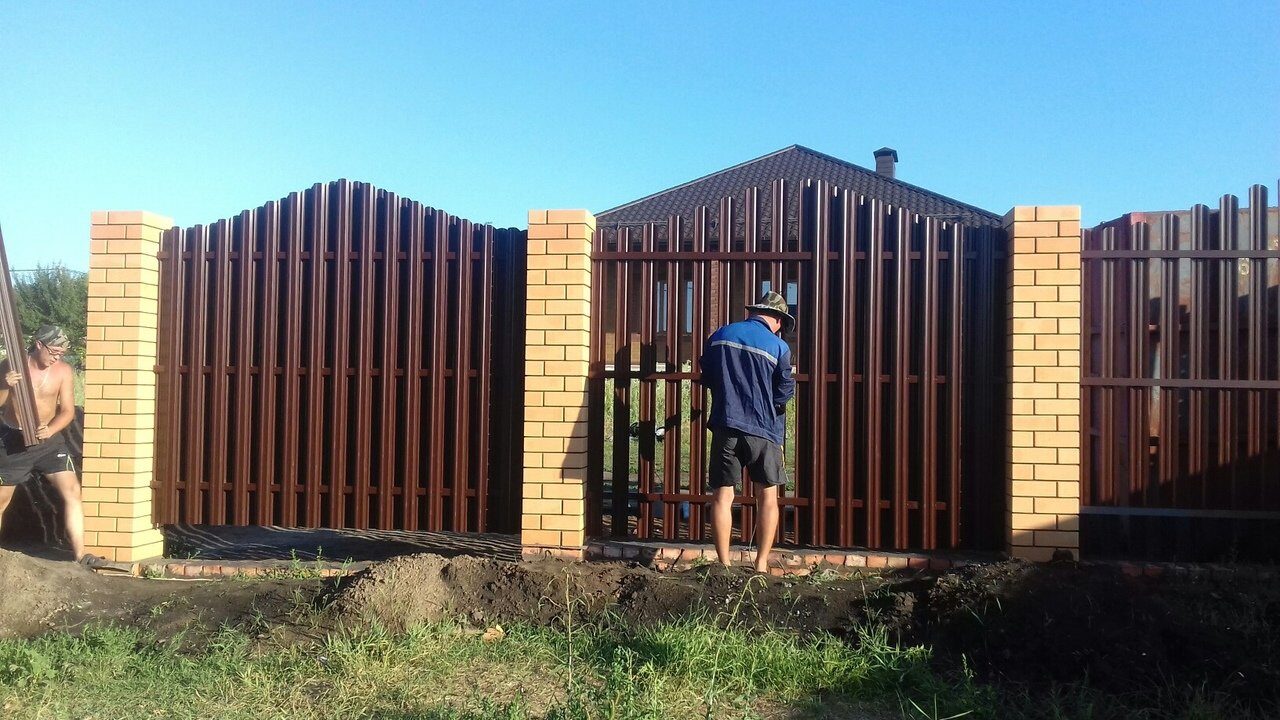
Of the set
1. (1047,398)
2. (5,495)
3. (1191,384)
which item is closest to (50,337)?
(5,495)

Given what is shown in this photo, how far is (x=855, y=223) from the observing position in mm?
4746

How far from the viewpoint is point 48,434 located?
16.7 feet

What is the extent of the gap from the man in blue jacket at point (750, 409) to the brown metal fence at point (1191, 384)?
1735 millimetres

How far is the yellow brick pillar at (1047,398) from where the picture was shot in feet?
14.7

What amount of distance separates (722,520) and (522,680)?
1565 millimetres

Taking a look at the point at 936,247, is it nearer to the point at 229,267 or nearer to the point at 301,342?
the point at 301,342

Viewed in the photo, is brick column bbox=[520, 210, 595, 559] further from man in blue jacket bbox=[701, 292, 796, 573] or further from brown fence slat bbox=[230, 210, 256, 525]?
brown fence slat bbox=[230, 210, 256, 525]

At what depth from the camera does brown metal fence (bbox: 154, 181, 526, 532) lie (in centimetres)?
493

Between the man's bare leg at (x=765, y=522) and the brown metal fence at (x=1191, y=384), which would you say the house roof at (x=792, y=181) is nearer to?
the brown metal fence at (x=1191, y=384)

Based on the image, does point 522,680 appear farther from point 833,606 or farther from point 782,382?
point 782,382

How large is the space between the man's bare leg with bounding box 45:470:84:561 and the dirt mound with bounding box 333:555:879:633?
2159mm

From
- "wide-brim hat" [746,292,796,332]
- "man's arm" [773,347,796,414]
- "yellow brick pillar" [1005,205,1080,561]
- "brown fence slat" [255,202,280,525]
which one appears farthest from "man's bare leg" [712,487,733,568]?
"brown fence slat" [255,202,280,525]

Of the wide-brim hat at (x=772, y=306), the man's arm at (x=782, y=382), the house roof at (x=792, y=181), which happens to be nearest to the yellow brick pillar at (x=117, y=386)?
the wide-brim hat at (x=772, y=306)

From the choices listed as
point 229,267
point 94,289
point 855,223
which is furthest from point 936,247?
point 94,289
